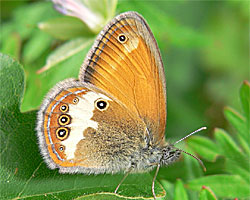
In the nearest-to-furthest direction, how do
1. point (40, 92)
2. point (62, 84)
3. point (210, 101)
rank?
1. point (62, 84)
2. point (40, 92)
3. point (210, 101)

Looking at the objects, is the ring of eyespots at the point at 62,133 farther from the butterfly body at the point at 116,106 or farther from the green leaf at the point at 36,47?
the green leaf at the point at 36,47

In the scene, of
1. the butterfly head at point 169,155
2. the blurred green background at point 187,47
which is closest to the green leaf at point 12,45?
the blurred green background at point 187,47

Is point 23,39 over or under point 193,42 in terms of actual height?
under

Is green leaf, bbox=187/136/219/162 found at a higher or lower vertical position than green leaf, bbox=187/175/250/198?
higher

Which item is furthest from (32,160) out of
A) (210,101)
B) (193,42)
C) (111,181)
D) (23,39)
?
(210,101)

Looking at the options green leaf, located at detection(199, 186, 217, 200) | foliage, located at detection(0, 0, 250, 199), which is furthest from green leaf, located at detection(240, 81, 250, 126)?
green leaf, located at detection(199, 186, 217, 200)

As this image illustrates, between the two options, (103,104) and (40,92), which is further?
(40,92)

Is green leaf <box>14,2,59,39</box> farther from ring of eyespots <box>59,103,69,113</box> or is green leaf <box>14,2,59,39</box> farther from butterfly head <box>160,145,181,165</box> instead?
butterfly head <box>160,145,181,165</box>

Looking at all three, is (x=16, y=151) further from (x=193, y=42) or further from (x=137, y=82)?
(x=193, y=42)
